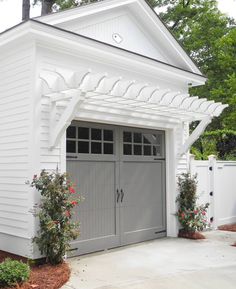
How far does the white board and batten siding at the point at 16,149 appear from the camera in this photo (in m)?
6.15

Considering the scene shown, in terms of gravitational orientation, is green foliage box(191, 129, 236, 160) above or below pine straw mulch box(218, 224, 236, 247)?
above

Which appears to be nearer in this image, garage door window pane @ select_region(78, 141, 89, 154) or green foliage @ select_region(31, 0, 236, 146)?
garage door window pane @ select_region(78, 141, 89, 154)

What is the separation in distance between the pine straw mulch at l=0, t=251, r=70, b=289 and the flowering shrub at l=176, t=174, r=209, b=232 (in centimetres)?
343

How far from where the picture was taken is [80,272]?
5707 mm

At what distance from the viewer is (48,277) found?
517cm

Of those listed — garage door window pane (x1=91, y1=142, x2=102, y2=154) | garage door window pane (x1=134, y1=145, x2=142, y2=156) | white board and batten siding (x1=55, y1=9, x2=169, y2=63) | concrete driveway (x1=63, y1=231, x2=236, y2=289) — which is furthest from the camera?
garage door window pane (x1=134, y1=145, x2=142, y2=156)

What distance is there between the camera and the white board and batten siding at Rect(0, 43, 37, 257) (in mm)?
6152

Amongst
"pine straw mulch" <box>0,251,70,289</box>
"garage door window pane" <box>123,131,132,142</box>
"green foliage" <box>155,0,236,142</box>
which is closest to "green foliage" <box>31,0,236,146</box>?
"green foliage" <box>155,0,236,142</box>

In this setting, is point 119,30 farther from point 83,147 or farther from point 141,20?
point 83,147

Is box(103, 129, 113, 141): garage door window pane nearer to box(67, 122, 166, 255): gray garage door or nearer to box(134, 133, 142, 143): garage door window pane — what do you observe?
box(67, 122, 166, 255): gray garage door

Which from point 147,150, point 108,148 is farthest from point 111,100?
point 147,150

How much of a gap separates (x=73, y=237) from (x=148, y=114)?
A: 3.29m

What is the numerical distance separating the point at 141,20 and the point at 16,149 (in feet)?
13.7

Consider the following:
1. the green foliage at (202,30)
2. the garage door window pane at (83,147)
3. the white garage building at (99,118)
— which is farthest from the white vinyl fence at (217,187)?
the green foliage at (202,30)
